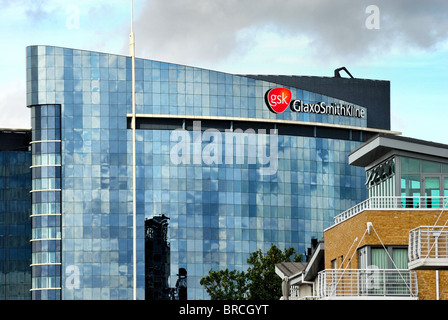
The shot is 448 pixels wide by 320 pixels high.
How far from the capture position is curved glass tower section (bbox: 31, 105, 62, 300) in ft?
456

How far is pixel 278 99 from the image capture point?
149500 mm

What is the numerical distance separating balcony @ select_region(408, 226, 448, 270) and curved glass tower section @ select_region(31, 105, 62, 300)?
101 metres

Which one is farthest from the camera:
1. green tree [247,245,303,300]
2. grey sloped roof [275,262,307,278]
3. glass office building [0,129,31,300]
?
glass office building [0,129,31,300]

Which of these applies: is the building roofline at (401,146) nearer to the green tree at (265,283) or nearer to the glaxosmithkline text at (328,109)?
the green tree at (265,283)

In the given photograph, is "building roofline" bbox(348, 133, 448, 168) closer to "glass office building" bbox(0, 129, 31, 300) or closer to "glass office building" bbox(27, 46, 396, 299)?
"glass office building" bbox(27, 46, 396, 299)

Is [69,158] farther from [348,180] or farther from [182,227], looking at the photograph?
[348,180]

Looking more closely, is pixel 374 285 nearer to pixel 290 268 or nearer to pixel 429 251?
pixel 429 251

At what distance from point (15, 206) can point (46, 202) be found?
10974 mm

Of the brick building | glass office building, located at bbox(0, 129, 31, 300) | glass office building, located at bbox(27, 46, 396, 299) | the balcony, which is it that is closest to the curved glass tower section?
glass office building, located at bbox(27, 46, 396, 299)

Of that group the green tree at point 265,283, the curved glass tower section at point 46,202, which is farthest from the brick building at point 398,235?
the curved glass tower section at point 46,202

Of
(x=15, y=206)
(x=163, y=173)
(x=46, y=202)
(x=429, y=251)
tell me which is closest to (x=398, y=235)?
(x=429, y=251)

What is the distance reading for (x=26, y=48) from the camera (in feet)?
484
